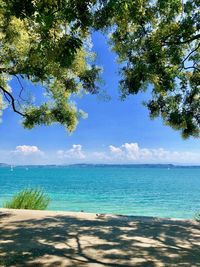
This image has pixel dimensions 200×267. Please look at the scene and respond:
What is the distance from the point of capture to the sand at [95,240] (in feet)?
25.8

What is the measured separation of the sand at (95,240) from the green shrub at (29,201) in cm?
301

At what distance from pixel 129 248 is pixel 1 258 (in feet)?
8.17

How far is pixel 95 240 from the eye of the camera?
370 inches

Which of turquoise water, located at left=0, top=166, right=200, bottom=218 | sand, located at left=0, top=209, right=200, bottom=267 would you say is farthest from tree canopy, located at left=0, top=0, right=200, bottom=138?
turquoise water, located at left=0, top=166, right=200, bottom=218

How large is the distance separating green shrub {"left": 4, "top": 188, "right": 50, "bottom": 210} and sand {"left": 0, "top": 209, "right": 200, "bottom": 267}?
301 centimetres

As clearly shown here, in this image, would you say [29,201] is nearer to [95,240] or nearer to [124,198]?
[95,240]

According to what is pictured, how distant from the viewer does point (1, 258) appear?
25.7 ft

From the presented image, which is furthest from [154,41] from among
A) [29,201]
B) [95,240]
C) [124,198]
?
[124,198]

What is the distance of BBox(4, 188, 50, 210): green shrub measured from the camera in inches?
624

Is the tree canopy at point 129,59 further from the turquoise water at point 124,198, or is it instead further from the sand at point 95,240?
the turquoise water at point 124,198

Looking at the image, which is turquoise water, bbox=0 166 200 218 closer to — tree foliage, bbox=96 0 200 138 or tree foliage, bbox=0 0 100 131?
tree foliage, bbox=0 0 100 131

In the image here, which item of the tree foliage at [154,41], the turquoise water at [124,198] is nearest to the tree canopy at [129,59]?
the tree foliage at [154,41]

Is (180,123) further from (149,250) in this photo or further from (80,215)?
(149,250)

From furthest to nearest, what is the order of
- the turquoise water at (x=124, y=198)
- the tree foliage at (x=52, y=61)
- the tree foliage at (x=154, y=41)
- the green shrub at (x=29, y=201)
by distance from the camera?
the turquoise water at (x=124, y=198) → the green shrub at (x=29, y=201) → the tree foliage at (x=154, y=41) → the tree foliage at (x=52, y=61)
